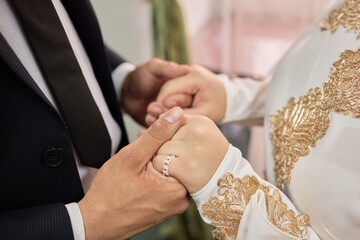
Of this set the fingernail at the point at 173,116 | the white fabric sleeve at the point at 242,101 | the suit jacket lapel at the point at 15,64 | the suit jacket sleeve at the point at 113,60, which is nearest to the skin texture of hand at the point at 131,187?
the fingernail at the point at 173,116

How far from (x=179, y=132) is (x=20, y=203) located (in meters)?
0.31

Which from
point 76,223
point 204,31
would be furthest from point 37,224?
point 204,31

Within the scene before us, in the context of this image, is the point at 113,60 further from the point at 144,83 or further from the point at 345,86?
the point at 345,86

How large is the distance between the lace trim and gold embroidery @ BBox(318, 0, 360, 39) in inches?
2.5

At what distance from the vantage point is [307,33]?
0.76m

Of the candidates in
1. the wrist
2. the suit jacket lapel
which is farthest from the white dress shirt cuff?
the wrist

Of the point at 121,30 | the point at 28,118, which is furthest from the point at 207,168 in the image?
the point at 121,30

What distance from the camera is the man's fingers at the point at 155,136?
0.60m

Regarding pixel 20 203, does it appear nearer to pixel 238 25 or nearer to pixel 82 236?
pixel 82 236

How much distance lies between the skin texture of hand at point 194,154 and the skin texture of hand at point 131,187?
2 cm

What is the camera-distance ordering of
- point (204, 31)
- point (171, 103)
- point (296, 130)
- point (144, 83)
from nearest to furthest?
point (296, 130) < point (171, 103) < point (144, 83) < point (204, 31)

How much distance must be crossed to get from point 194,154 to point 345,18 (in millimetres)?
385

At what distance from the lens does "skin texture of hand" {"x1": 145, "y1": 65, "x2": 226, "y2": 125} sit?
2.68 ft

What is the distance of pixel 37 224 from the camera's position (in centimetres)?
57
